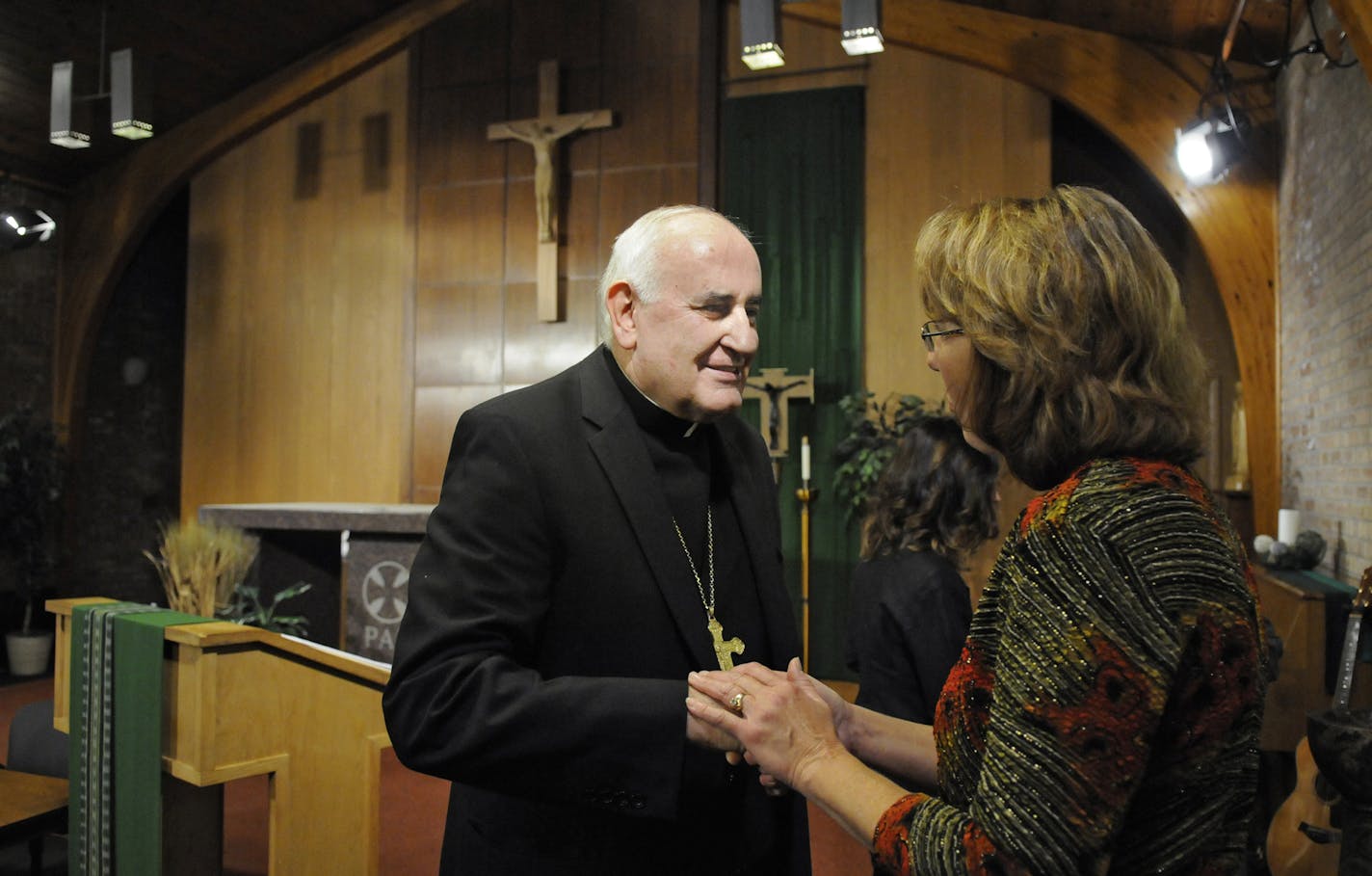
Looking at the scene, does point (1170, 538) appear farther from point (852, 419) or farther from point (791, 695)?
point (852, 419)

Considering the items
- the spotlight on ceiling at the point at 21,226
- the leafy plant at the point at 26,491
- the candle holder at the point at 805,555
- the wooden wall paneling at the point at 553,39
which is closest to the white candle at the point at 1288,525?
the candle holder at the point at 805,555

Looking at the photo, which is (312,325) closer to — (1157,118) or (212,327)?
(212,327)

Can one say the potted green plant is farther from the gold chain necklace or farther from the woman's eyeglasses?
the woman's eyeglasses

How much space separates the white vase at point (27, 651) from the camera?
6980mm

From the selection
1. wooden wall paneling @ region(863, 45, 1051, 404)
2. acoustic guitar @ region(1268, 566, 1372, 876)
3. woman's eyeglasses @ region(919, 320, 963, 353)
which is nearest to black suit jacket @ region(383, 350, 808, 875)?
woman's eyeglasses @ region(919, 320, 963, 353)

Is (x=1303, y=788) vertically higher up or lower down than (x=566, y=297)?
lower down

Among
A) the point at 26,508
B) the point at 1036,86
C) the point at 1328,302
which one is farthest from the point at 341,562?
the point at 1036,86

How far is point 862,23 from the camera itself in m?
4.70

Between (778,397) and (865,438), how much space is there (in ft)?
2.00

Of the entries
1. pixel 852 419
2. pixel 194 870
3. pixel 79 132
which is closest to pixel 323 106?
pixel 79 132

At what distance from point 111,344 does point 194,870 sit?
7.56m

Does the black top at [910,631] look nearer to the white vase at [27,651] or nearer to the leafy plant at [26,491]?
the leafy plant at [26,491]

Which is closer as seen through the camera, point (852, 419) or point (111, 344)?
point (852, 419)

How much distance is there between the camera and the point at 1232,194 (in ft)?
16.7
